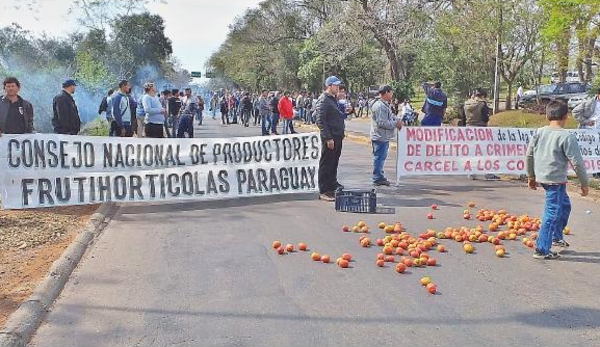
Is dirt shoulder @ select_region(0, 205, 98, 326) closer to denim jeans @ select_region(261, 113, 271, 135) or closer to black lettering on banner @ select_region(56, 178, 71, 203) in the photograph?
black lettering on banner @ select_region(56, 178, 71, 203)

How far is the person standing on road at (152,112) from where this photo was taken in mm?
12219

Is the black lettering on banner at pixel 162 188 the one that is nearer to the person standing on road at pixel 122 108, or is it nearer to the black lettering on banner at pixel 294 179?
Answer: the black lettering on banner at pixel 294 179

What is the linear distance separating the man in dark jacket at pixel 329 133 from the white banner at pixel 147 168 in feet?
0.74

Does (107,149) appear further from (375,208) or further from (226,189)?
(375,208)

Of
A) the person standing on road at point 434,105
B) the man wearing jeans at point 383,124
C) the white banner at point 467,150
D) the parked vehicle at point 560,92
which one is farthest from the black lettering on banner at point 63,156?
the parked vehicle at point 560,92

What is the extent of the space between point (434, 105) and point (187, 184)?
225 inches

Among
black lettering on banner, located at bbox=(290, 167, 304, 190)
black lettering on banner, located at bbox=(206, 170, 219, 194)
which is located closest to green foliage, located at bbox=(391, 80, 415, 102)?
black lettering on banner, located at bbox=(290, 167, 304, 190)

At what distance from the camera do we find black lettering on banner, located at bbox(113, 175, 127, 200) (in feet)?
30.6

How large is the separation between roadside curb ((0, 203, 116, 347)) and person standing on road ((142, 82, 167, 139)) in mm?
4803

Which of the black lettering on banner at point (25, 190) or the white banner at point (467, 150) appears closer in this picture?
the black lettering on banner at point (25, 190)

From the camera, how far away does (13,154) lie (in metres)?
8.77

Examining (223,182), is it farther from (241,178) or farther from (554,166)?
(554,166)

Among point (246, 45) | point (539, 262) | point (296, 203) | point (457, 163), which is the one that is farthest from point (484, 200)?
point (246, 45)

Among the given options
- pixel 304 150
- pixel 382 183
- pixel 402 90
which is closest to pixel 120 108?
pixel 304 150
